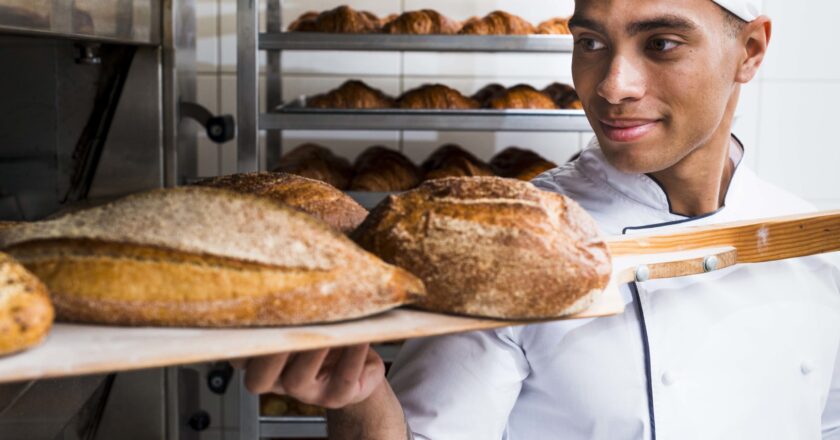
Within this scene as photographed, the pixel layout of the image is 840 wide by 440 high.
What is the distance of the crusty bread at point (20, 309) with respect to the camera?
1.80ft

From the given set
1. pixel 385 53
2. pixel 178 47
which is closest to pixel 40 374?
pixel 178 47

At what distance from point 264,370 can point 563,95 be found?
6.79ft

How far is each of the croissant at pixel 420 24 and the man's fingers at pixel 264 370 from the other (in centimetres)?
A: 178

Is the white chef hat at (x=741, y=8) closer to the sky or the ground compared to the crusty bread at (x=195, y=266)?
closer to the sky

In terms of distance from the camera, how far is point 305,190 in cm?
88

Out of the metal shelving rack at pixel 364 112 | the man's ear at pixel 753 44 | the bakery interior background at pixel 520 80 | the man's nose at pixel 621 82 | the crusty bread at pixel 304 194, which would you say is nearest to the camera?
the crusty bread at pixel 304 194

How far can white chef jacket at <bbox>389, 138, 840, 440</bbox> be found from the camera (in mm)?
1216

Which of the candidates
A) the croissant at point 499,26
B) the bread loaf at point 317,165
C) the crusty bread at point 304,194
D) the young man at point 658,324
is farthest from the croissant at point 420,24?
the crusty bread at point 304,194

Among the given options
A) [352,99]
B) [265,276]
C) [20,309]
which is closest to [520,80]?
[352,99]

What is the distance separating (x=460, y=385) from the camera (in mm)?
1216

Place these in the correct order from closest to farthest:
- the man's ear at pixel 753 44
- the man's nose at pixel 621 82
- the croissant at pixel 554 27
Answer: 1. the man's nose at pixel 621 82
2. the man's ear at pixel 753 44
3. the croissant at pixel 554 27

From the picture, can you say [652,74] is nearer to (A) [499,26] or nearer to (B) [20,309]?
(B) [20,309]

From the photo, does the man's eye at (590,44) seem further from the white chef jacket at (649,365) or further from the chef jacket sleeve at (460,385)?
the chef jacket sleeve at (460,385)

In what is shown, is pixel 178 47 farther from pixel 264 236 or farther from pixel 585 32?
pixel 264 236
